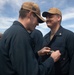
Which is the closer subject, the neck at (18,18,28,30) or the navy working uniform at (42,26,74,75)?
the neck at (18,18,28,30)

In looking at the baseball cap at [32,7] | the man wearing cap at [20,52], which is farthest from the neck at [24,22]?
the baseball cap at [32,7]

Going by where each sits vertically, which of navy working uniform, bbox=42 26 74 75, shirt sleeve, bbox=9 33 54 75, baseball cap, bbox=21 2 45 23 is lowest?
navy working uniform, bbox=42 26 74 75

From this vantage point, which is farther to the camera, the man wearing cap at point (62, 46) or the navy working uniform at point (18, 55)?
the man wearing cap at point (62, 46)

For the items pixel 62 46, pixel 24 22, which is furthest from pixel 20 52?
pixel 62 46

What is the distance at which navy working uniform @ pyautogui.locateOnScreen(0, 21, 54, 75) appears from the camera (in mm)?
3436

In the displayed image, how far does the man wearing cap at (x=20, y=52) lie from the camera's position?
3.44 meters

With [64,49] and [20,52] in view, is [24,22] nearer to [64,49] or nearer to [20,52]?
[20,52]

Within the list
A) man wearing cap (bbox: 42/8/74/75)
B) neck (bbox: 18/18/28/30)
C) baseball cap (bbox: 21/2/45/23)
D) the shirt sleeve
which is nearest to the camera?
the shirt sleeve

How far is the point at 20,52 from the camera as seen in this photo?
11.2 ft

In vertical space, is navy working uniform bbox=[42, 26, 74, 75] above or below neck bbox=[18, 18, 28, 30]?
below

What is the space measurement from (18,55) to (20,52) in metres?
0.05

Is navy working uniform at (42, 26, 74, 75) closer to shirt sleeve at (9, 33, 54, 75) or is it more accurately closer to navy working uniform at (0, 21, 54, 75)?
navy working uniform at (0, 21, 54, 75)

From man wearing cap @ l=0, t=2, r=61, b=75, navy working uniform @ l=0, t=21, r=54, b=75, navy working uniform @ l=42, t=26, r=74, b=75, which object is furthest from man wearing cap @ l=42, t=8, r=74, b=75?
navy working uniform @ l=0, t=21, r=54, b=75

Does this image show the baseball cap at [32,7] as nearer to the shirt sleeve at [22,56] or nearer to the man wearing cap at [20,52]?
the man wearing cap at [20,52]
